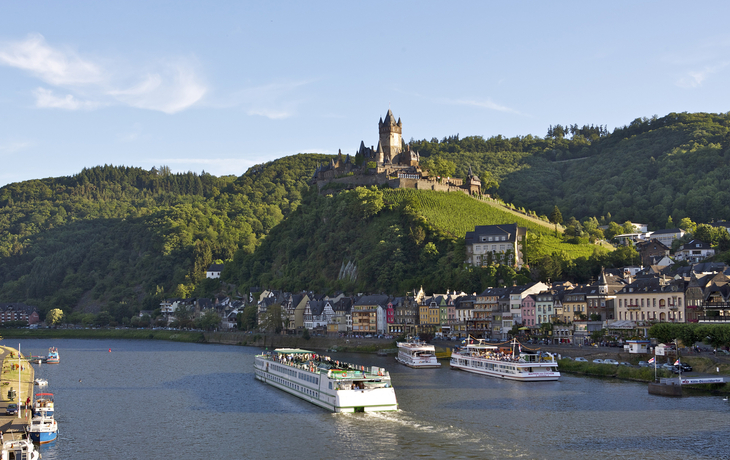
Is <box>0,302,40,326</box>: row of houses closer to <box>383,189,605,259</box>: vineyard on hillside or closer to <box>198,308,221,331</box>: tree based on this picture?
<box>198,308,221,331</box>: tree

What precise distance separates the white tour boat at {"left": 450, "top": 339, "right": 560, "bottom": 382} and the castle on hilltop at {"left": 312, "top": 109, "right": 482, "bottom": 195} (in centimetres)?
7085

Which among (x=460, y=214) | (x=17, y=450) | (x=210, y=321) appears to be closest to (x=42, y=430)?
(x=17, y=450)

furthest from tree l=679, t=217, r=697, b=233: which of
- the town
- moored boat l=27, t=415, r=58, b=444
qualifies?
moored boat l=27, t=415, r=58, b=444

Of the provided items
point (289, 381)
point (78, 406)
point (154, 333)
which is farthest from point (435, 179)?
point (78, 406)

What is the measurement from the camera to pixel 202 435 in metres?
42.9

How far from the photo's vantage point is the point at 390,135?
15950cm

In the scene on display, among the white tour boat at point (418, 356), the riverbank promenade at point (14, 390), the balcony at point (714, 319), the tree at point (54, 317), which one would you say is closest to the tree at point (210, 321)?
the tree at point (54, 317)

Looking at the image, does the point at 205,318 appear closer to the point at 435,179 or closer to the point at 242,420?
the point at 435,179

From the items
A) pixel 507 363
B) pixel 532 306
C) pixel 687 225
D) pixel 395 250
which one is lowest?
pixel 507 363

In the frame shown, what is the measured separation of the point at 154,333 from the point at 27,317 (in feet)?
145

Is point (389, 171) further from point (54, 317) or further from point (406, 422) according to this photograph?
point (406, 422)

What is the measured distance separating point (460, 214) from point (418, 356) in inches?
2380

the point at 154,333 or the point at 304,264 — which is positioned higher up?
the point at 304,264

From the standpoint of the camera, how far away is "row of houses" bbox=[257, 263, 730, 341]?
75.1 metres
